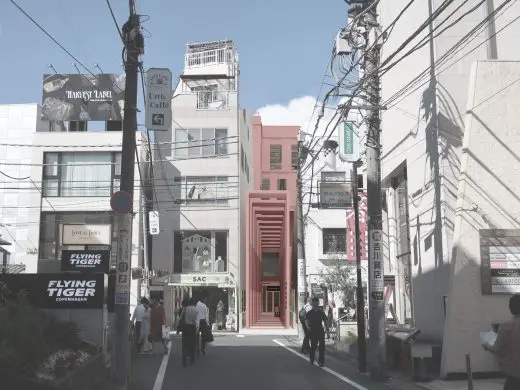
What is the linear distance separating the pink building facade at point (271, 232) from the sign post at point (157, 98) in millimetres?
15811

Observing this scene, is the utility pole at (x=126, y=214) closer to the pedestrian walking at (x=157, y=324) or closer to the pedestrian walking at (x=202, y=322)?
the pedestrian walking at (x=202, y=322)

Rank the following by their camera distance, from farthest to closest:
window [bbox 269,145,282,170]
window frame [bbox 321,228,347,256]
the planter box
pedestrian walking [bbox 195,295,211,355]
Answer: window [bbox 269,145,282,170]
window frame [bbox 321,228,347,256]
pedestrian walking [bbox 195,295,211,355]
the planter box

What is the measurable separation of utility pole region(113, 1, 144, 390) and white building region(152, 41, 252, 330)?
92.6 ft

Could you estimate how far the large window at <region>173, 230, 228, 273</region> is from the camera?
132 ft

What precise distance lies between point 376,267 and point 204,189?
27616 millimetres

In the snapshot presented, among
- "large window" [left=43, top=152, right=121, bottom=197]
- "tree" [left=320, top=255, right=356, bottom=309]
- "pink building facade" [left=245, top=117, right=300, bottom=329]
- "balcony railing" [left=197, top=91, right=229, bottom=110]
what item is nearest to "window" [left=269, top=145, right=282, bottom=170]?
"pink building facade" [left=245, top=117, right=300, bottom=329]

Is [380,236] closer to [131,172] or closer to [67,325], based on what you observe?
[131,172]

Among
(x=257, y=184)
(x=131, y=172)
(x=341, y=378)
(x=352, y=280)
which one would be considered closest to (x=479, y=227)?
(x=341, y=378)

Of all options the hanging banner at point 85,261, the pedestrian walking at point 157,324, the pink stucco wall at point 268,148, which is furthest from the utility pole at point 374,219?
the pink stucco wall at point 268,148

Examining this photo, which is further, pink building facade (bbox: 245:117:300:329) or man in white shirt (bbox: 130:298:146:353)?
pink building facade (bbox: 245:117:300:329)

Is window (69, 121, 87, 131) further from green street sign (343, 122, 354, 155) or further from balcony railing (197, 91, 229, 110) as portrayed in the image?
green street sign (343, 122, 354, 155)

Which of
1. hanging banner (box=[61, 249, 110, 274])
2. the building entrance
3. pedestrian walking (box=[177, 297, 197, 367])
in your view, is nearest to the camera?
pedestrian walking (box=[177, 297, 197, 367])

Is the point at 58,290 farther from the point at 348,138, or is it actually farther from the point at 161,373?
the point at 348,138

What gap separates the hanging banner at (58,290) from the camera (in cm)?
1280
